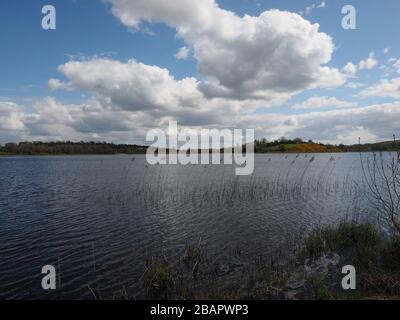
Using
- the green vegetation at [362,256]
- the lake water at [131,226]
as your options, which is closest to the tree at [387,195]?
the green vegetation at [362,256]

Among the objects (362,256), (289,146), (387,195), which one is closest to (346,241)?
(362,256)

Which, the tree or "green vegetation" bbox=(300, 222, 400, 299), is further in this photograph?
the tree

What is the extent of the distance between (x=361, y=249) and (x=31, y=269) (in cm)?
1295

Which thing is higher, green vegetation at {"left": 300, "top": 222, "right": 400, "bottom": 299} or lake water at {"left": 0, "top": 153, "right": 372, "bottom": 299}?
green vegetation at {"left": 300, "top": 222, "right": 400, "bottom": 299}

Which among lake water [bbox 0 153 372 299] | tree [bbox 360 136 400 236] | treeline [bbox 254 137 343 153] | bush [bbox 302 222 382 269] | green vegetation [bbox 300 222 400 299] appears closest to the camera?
green vegetation [bbox 300 222 400 299]

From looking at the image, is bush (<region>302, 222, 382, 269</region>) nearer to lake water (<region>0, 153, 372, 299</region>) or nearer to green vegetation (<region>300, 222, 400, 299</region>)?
green vegetation (<region>300, 222, 400, 299</region>)

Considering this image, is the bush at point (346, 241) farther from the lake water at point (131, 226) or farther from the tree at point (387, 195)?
the lake water at point (131, 226)

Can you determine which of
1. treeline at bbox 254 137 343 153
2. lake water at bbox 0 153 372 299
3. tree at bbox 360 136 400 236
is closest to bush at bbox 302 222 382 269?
tree at bbox 360 136 400 236

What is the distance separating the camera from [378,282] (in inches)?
325

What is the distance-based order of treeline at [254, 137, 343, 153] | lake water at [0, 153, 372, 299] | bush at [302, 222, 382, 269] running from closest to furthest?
lake water at [0, 153, 372, 299] → bush at [302, 222, 382, 269] → treeline at [254, 137, 343, 153]

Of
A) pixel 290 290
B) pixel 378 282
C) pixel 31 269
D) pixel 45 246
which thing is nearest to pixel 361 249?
pixel 378 282
